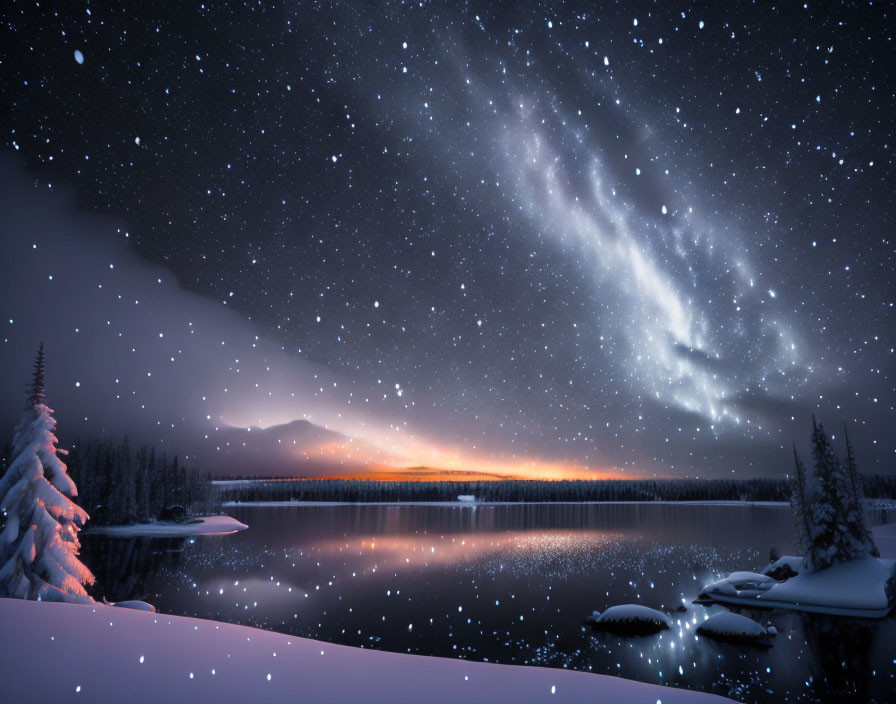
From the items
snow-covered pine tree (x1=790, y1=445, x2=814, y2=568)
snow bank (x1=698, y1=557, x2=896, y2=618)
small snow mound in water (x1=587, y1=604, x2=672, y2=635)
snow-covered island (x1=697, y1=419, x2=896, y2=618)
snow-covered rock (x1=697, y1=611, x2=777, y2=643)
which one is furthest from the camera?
snow-covered pine tree (x1=790, y1=445, x2=814, y2=568)

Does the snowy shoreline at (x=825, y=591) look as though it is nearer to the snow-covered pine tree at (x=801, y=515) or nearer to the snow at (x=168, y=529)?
the snow-covered pine tree at (x=801, y=515)

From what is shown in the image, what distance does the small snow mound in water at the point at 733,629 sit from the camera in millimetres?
25438

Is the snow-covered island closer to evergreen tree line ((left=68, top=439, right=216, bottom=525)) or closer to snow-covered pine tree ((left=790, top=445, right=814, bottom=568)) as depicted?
snow-covered pine tree ((left=790, top=445, right=814, bottom=568))

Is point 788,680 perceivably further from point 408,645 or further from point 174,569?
point 174,569

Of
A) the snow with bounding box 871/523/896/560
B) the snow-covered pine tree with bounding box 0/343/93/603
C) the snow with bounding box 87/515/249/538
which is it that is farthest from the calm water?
the snow with bounding box 87/515/249/538

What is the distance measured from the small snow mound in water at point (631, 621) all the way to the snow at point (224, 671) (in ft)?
38.1

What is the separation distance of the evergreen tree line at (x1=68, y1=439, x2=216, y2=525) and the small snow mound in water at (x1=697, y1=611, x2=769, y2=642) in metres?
91.3

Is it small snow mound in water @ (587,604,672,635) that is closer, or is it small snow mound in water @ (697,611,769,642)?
small snow mound in water @ (697,611,769,642)

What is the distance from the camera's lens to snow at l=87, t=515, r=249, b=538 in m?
80.6

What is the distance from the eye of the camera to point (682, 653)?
2297 cm

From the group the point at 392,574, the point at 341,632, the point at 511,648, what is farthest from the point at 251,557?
the point at 511,648

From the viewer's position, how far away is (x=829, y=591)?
1355 inches

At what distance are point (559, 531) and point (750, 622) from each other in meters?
62.0

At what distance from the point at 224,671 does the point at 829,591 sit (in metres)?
37.2
